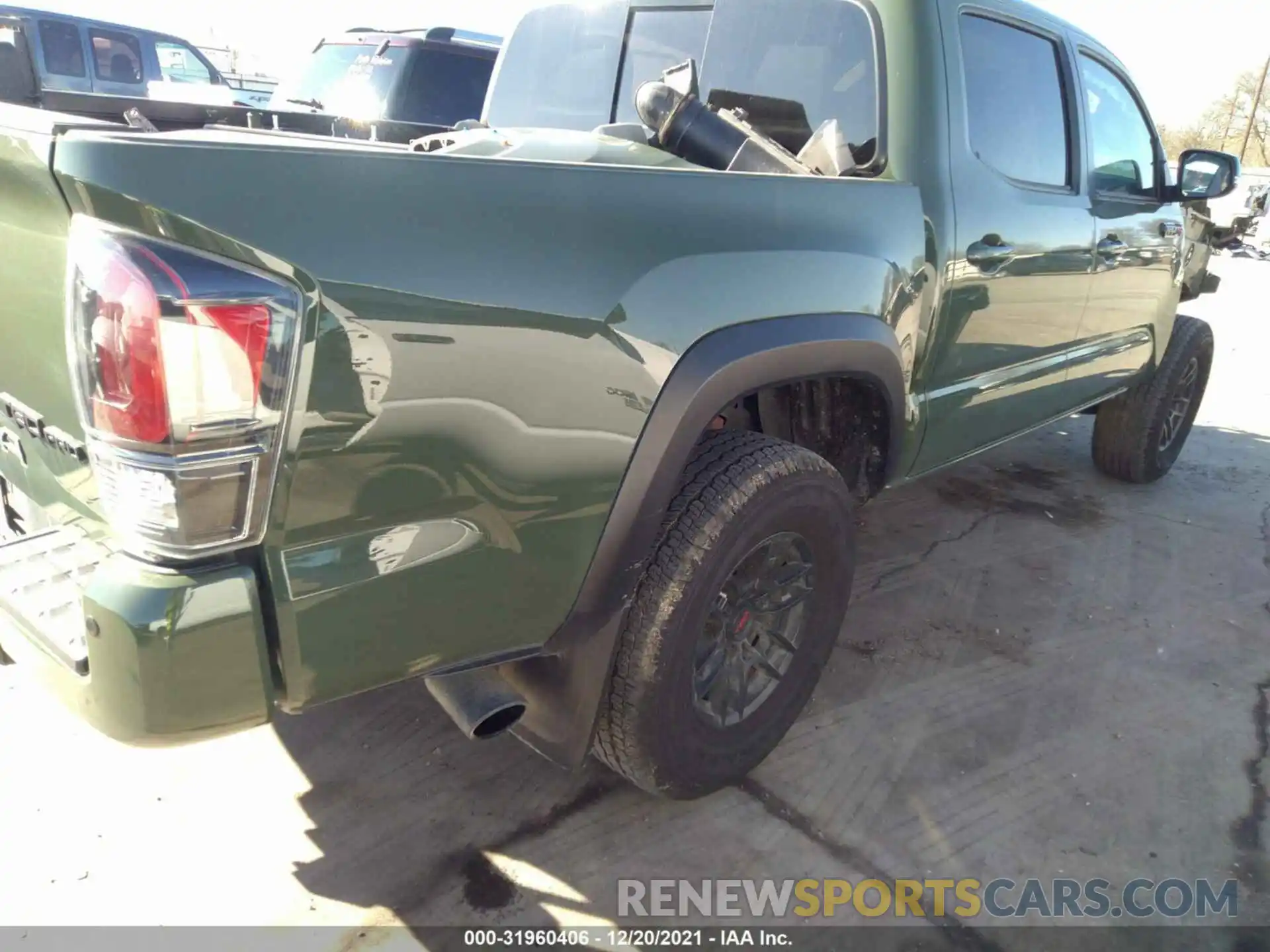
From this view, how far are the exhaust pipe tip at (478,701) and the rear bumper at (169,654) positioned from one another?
40 cm

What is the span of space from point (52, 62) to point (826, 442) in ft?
35.7

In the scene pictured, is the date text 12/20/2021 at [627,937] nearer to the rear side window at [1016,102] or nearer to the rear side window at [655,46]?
the rear side window at [1016,102]

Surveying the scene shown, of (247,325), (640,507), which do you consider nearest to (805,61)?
(640,507)

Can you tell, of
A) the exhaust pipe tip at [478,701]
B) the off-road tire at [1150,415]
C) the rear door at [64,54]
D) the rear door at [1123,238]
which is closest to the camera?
the exhaust pipe tip at [478,701]

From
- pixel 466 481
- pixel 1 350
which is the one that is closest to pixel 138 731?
pixel 466 481

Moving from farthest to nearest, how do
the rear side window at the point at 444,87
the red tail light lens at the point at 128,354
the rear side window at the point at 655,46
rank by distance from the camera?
the rear side window at the point at 444,87
the rear side window at the point at 655,46
the red tail light lens at the point at 128,354

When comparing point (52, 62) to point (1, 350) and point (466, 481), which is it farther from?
point (466, 481)

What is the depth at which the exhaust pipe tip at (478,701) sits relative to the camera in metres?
1.77

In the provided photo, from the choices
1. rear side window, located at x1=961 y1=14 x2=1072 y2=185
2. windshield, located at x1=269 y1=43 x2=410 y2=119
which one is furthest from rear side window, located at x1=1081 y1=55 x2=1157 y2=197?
windshield, located at x1=269 y1=43 x2=410 y2=119

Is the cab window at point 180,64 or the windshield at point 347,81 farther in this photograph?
the cab window at point 180,64

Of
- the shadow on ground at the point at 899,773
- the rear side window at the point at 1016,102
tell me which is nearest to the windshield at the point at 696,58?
the rear side window at the point at 1016,102

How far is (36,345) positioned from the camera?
1.66m

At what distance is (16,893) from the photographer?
1992 millimetres

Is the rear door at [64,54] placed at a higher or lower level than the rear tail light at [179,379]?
lower
